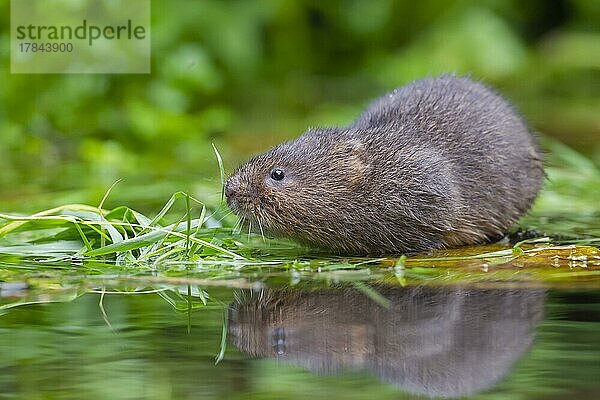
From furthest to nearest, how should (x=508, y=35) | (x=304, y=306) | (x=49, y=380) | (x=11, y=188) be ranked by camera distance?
1. (x=508, y=35)
2. (x=11, y=188)
3. (x=304, y=306)
4. (x=49, y=380)

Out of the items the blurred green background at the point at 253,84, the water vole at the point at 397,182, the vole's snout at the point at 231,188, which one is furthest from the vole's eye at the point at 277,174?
the blurred green background at the point at 253,84

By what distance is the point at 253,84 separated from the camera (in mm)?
12984

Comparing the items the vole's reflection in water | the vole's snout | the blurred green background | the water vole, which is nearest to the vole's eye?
the water vole

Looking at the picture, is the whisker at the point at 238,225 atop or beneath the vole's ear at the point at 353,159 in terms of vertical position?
beneath

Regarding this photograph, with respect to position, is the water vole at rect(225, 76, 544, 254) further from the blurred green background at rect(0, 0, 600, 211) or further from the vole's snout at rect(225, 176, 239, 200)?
the blurred green background at rect(0, 0, 600, 211)

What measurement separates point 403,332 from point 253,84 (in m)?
9.53

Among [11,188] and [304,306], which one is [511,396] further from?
[11,188]

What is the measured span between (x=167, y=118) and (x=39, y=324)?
19.1 feet

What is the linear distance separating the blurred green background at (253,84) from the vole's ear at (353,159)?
143 cm

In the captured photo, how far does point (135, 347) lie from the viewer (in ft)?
11.4

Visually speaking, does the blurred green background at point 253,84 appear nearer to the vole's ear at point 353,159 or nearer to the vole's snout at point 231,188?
the vole's snout at point 231,188

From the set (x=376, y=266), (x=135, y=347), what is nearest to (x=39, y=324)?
(x=135, y=347)

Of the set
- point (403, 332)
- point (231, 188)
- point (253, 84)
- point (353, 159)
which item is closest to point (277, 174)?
point (231, 188)

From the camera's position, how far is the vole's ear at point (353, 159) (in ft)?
18.0
